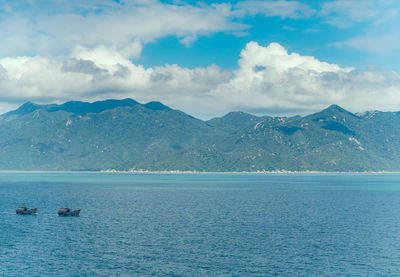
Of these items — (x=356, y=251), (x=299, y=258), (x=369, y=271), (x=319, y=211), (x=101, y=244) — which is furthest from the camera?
(x=319, y=211)

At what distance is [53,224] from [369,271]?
110 meters

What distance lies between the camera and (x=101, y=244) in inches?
4464

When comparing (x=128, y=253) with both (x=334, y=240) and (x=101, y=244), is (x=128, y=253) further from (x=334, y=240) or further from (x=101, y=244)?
(x=334, y=240)

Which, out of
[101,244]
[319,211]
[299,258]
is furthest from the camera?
[319,211]

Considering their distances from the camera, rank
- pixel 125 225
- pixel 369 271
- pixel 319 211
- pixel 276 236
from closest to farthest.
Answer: pixel 369 271, pixel 276 236, pixel 125 225, pixel 319 211

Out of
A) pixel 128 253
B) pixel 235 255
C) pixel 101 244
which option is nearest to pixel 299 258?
pixel 235 255

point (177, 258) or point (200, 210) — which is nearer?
point (177, 258)

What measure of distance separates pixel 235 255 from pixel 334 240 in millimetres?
34844

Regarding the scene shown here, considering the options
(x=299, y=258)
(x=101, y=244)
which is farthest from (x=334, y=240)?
(x=101, y=244)

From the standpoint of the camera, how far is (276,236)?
408 feet

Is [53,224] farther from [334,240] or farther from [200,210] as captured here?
[334,240]

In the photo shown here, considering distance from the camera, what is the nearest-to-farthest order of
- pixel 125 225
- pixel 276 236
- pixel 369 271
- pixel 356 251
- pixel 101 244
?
1. pixel 369 271
2. pixel 356 251
3. pixel 101 244
4. pixel 276 236
5. pixel 125 225

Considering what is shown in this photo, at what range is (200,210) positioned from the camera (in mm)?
187875

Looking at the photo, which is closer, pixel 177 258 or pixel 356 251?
pixel 177 258
